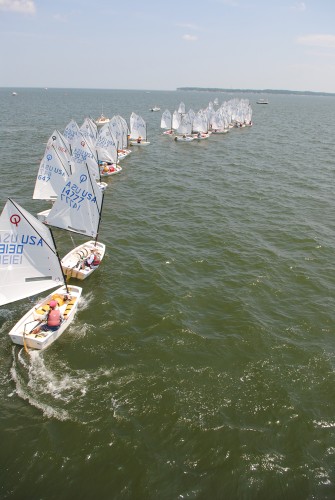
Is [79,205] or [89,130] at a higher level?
[89,130]

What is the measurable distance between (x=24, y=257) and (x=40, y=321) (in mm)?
4088

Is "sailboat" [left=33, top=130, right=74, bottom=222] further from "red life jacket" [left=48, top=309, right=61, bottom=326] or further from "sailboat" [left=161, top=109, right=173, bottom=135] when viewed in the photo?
"sailboat" [left=161, top=109, right=173, bottom=135]

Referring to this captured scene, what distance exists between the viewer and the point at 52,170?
35.0 meters

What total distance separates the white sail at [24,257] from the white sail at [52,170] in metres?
15.9

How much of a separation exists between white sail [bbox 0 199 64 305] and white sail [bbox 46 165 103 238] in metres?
7.46

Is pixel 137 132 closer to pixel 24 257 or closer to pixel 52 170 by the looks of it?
pixel 52 170

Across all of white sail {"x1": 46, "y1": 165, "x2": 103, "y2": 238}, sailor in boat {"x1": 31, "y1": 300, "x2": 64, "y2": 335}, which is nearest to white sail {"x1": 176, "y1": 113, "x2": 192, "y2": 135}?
white sail {"x1": 46, "y1": 165, "x2": 103, "y2": 238}

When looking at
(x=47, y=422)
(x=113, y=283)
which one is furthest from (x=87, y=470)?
(x=113, y=283)

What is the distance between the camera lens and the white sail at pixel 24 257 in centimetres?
1981

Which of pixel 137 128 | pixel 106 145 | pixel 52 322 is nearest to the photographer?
pixel 52 322

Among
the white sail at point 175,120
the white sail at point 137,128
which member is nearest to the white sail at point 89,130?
the white sail at point 137,128

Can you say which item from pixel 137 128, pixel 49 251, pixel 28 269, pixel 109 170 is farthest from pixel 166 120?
pixel 28 269

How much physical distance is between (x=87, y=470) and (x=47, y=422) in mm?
3146

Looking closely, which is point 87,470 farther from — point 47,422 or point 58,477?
point 47,422
